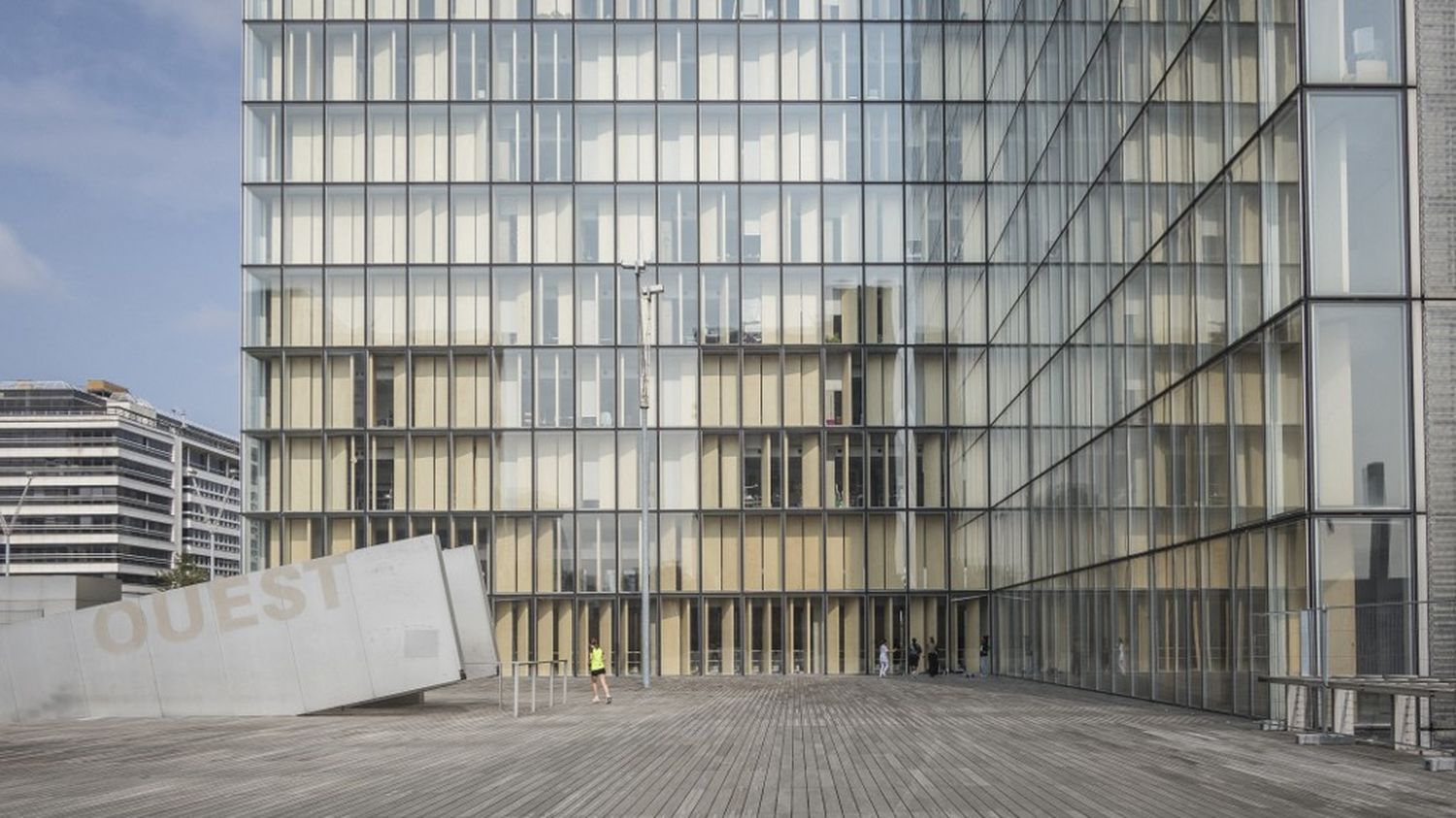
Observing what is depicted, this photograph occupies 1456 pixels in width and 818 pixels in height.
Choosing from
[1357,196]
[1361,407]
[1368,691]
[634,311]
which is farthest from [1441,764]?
[634,311]

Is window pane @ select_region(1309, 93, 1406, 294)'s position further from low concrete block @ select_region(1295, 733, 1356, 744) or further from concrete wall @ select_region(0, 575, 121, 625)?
concrete wall @ select_region(0, 575, 121, 625)

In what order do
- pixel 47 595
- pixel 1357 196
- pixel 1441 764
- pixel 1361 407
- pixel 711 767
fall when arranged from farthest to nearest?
pixel 47 595 < pixel 1357 196 < pixel 1361 407 < pixel 711 767 < pixel 1441 764

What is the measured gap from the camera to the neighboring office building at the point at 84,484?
14888cm

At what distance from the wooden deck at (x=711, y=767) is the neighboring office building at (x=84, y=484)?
12333 cm

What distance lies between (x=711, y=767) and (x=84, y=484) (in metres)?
144

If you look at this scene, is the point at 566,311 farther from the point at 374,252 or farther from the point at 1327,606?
the point at 1327,606

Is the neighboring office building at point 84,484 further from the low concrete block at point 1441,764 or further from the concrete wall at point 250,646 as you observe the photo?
the low concrete block at point 1441,764

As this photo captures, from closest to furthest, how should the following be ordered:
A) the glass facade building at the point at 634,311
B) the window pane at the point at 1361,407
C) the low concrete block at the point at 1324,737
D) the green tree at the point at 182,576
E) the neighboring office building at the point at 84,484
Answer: the low concrete block at the point at 1324,737
the window pane at the point at 1361,407
the glass facade building at the point at 634,311
the green tree at the point at 182,576
the neighboring office building at the point at 84,484

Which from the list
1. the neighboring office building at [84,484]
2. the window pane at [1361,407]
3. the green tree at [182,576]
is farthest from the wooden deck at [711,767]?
the neighboring office building at [84,484]

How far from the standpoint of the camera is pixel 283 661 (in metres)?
31.6

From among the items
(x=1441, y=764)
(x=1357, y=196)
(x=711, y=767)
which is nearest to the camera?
(x=1441, y=764)

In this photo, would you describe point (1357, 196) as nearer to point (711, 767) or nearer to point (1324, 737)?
point (1324, 737)

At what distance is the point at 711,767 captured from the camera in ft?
63.4

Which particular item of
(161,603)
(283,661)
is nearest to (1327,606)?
(283,661)
